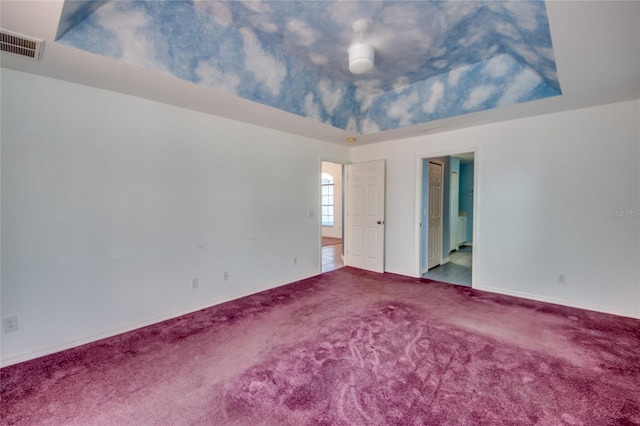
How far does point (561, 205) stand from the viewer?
3438 mm

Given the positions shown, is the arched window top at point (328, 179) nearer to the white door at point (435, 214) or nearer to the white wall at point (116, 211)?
the white door at point (435, 214)

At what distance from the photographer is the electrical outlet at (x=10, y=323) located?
88.4 inches

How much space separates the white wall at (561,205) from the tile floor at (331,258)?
250 cm

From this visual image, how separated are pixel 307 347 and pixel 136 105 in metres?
2.96

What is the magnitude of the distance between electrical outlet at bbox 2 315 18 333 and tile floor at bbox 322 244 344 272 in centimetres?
393

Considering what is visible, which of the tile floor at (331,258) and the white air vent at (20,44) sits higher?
the white air vent at (20,44)

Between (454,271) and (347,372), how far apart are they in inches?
148

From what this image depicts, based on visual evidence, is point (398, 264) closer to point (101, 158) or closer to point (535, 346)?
point (535, 346)

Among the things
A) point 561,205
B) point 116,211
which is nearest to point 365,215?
point 561,205

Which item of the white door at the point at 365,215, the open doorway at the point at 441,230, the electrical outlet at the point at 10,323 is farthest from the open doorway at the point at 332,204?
the electrical outlet at the point at 10,323

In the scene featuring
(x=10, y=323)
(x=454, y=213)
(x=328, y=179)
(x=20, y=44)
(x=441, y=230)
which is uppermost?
(x=20, y=44)

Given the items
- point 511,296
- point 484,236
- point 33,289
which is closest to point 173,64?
point 33,289

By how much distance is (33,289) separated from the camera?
2355mm

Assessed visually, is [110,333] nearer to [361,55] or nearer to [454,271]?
[361,55]
